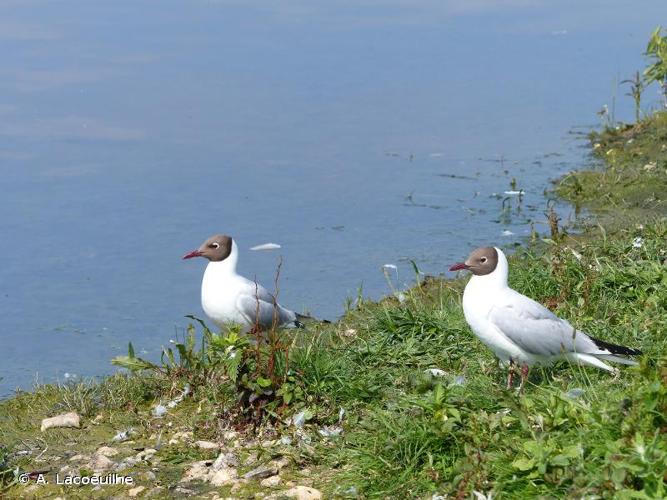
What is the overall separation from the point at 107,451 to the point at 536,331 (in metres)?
2.31

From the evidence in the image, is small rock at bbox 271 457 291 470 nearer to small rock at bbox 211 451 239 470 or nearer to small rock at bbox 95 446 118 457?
small rock at bbox 211 451 239 470

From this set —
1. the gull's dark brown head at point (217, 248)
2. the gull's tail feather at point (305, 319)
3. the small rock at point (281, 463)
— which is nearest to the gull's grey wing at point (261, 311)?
the gull's tail feather at point (305, 319)

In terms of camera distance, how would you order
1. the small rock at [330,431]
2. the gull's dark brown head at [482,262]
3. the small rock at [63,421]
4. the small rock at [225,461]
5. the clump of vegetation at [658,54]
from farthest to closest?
the clump of vegetation at [658,54] → the gull's dark brown head at [482,262] → the small rock at [63,421] → the small rock at [330,431] → the small rock at [225,461]

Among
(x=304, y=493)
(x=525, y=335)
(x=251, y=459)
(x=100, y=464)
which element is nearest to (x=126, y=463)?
(x=100, y=464)

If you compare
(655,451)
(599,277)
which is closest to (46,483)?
(655,451)

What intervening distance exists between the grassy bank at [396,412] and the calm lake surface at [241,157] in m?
1.09

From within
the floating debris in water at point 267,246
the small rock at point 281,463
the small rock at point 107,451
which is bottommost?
the small rock at point 107,451

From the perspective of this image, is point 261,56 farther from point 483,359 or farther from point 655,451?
point 655,451

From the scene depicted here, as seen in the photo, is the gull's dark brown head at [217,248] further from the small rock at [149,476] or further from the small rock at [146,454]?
the small rock at [149,476]

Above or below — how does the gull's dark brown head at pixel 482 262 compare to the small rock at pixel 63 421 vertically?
above

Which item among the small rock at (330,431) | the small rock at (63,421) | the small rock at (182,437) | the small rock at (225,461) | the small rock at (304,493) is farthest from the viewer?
the small rock at (63,421)

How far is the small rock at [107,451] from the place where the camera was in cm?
591

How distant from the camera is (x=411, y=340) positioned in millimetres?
6945

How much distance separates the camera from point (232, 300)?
24.8ft
